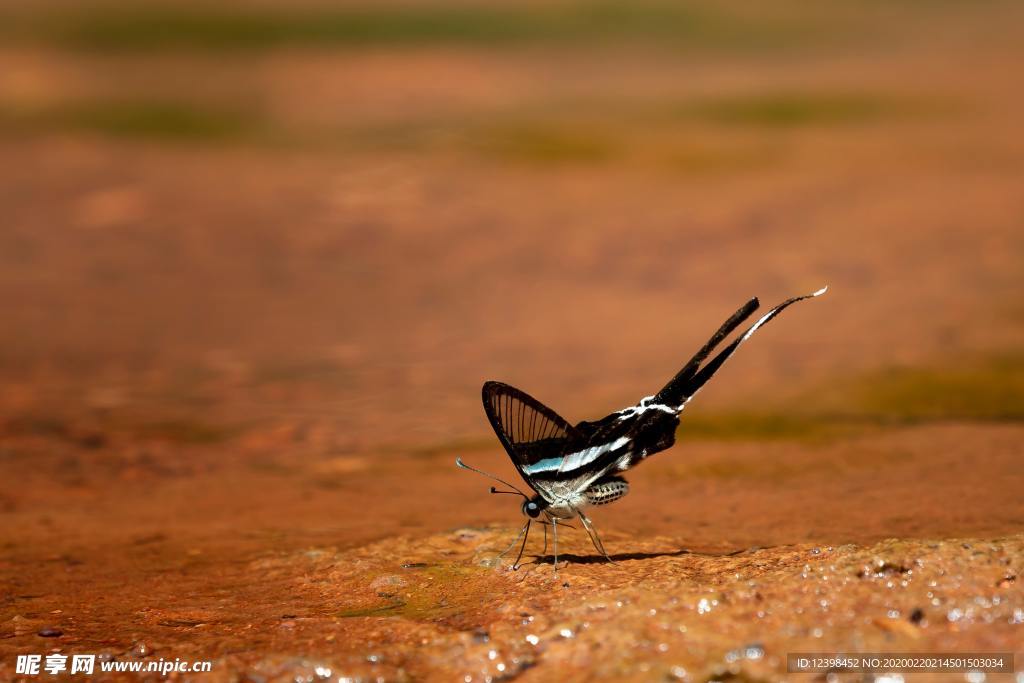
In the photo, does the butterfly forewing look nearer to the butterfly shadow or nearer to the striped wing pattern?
the striped wing pattern

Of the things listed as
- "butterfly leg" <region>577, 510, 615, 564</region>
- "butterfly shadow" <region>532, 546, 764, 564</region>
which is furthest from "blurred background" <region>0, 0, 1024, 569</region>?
"butterfly leg" <region>577, 510, 615, 564</region>

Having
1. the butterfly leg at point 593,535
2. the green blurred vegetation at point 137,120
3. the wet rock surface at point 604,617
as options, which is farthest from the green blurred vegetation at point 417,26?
the wet rock surface at point 604,617

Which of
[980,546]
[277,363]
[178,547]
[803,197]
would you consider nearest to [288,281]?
[277,363]

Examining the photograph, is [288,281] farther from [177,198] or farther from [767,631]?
[767,631]

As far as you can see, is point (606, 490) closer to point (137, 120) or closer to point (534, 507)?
point (534, 507)

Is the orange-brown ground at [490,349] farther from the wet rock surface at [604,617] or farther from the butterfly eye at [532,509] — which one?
the butterfly eye at [532,509]

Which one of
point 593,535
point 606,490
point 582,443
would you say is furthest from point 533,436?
point 593,535
